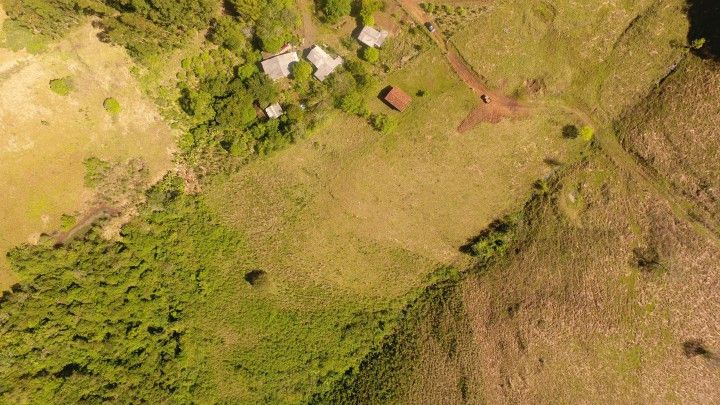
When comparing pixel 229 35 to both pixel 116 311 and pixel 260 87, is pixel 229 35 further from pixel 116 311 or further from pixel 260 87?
pixel 116 311

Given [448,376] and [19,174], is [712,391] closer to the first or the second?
[448,376]

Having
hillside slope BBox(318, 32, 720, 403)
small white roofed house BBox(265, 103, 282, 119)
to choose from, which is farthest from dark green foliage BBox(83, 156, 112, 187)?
hillside slope BBox(318, 32, 720, 403)

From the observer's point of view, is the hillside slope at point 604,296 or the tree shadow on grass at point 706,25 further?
the hillside slope at point 604,296

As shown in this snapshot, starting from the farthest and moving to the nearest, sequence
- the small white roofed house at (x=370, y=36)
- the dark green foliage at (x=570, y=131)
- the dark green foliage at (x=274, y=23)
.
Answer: the dark green foliage at (x=570, y=131), the small white roofed house at (x=370, y=36), the dark green foliage at (x=274, y=23)

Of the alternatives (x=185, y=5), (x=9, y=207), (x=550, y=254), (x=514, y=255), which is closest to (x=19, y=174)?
(x=9, y=207)

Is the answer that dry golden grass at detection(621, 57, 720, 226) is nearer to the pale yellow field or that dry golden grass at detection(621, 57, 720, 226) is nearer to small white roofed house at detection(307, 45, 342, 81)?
the pale yellow field

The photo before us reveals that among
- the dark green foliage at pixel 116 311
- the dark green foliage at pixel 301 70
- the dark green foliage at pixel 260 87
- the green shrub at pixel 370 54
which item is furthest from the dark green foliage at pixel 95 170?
the green shrub at pixel 370 54

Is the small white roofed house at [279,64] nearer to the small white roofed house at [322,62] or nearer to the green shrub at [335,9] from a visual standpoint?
the small white roofed house at [322,62]

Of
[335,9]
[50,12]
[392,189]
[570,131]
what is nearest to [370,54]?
[335,9]
